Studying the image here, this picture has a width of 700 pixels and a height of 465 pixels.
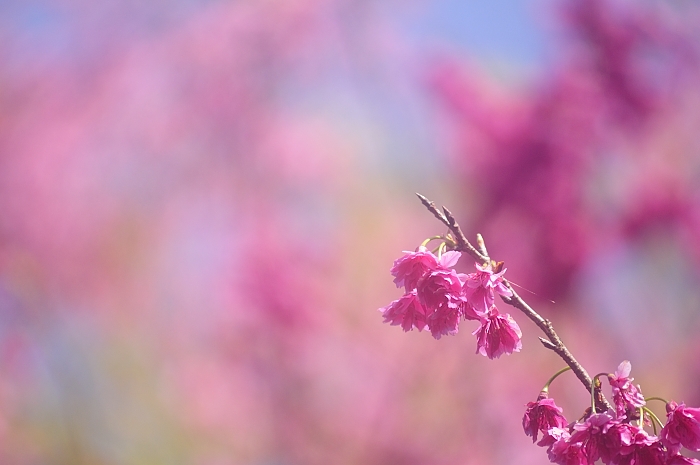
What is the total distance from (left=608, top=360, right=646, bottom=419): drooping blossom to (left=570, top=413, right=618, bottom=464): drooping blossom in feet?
0.11

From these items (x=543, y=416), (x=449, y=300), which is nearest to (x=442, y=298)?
(x=449, y=300)

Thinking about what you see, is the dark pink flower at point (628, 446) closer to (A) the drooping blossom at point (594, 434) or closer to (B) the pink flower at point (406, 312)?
(A) the drooping blossom at point (594, 434)

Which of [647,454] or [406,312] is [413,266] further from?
[647,454]

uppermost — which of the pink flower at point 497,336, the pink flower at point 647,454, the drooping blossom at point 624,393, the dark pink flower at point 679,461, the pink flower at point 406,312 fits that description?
the pink flower at point 406,312

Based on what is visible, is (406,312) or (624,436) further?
(406,312)

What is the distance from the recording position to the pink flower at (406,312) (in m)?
0.60

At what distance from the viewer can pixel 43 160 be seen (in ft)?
9.26

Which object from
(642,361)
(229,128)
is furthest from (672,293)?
(229,128)

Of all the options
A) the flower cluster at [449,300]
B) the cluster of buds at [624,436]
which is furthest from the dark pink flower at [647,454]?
the flower cluster at [449,300]

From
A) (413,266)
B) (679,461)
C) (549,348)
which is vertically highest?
(413,266)

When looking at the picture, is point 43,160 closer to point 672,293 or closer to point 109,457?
point 109,457

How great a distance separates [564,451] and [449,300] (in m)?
0.15

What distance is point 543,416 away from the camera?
59cm

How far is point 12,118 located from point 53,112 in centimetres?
17
